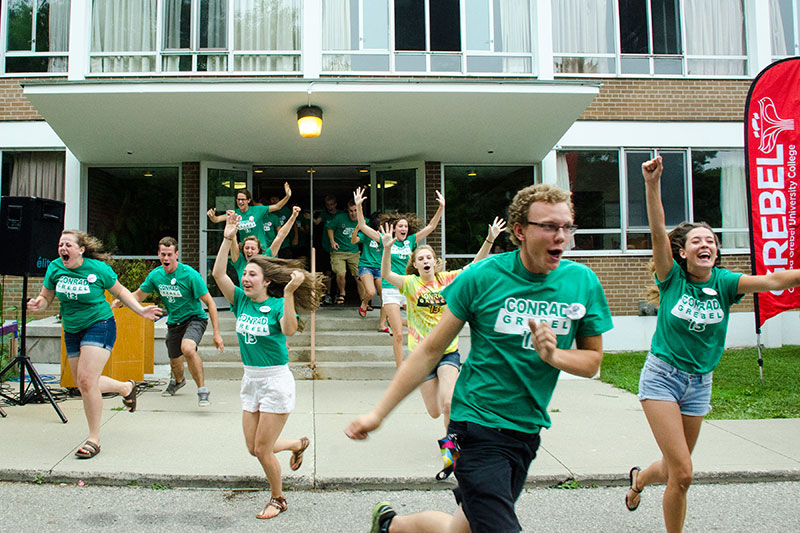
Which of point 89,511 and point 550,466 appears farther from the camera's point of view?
point 550,466

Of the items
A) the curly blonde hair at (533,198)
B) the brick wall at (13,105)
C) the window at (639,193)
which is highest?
the brick wall at (13,105)

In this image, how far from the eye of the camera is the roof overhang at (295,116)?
8664 mm

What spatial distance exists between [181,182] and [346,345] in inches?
195

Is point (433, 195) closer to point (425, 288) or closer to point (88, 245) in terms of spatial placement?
point (425, 288)

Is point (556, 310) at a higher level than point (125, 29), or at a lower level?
lower

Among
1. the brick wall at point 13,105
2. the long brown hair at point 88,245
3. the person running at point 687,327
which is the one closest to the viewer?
the person running at point 687,327

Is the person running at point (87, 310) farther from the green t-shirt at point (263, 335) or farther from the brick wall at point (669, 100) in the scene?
the brick wall at point (669, 100)

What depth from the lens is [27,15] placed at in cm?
1179

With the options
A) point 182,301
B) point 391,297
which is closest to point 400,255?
point 391,297

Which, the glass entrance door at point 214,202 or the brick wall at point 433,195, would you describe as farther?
the brick wall at point 433,195

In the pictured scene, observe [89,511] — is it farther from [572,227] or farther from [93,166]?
[93,166]

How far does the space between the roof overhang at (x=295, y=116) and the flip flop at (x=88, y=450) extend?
17.3ft

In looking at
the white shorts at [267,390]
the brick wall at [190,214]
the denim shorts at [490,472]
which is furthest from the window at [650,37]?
the denim shorts at [490,472]

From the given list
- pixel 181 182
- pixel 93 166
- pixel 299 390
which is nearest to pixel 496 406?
pixel 299 390
